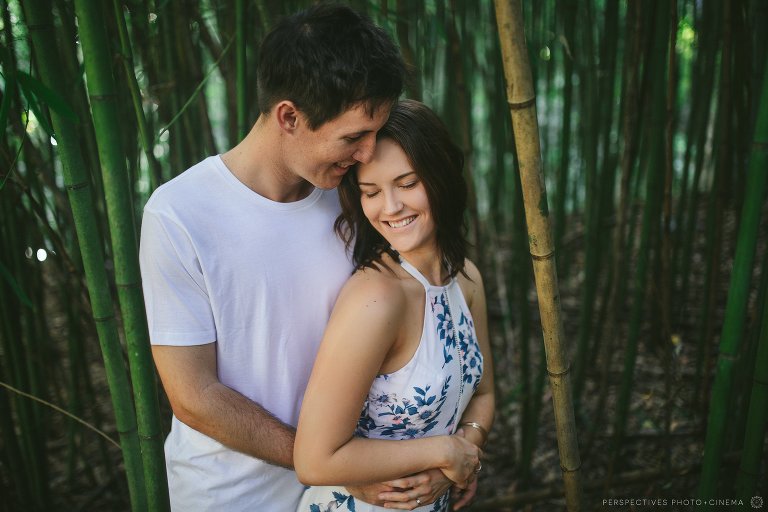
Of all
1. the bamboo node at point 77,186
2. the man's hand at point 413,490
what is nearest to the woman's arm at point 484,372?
the man's hand at point 413,490

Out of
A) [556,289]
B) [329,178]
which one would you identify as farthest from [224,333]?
[556,289]

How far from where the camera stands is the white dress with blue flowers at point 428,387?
1001 millimetres

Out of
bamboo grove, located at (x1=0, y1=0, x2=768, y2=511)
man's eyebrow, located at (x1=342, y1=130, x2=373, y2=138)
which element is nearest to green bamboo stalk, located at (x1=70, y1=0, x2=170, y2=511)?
bamboo grove, located at (x1=0, y1=0, x2=768, y2=511)

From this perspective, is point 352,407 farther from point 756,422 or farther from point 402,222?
point 756,422

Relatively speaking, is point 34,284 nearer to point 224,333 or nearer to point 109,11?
point 109,11

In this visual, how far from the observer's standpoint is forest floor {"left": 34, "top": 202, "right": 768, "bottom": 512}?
1641mm

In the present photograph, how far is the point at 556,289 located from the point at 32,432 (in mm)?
1418

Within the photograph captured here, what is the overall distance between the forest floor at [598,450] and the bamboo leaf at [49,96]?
1.16 metres

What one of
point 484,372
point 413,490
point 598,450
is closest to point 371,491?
point 413,490

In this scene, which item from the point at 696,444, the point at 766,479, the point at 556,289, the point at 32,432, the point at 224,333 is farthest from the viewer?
the point at 696,444

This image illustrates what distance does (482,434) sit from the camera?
112 centimetres

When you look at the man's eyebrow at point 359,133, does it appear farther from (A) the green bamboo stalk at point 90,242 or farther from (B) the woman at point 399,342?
(A) the green bamboo stalk at point 90,242

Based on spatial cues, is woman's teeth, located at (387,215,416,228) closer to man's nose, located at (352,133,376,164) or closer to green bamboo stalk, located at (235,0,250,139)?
man's nose, located at (352,133,376,164)

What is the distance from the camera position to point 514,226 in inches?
75.6
